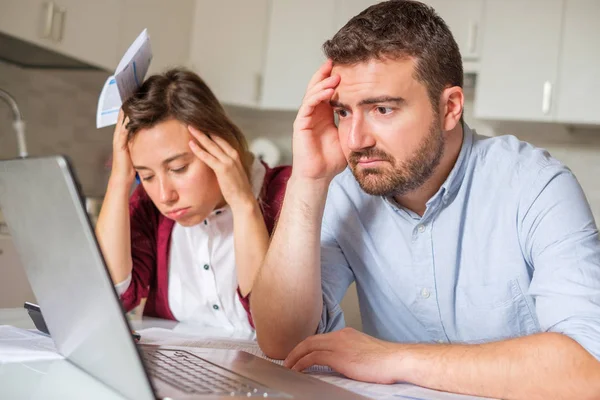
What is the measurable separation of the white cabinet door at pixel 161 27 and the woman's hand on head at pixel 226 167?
1549 millimetres

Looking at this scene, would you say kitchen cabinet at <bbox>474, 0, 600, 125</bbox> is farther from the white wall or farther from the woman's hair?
the woman's hair

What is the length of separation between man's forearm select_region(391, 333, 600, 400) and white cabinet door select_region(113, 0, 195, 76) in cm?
238

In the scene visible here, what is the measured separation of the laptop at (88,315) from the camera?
0.61 meters

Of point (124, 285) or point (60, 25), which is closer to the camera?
point (124, 285)

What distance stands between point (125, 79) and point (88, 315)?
3.03 feet

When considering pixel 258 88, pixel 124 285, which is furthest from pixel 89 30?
pixel 124 285

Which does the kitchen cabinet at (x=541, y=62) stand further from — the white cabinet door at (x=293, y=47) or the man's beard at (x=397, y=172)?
the man's beard at (x=397, y=172)

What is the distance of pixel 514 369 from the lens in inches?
34.6

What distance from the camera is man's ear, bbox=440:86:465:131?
129 centimetres

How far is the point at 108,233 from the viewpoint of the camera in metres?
1.69

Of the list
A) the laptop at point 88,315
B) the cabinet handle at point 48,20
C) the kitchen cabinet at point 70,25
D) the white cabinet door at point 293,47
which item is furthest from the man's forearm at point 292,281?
the white cabinet door at point 293,47

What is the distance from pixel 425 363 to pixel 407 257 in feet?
1.26

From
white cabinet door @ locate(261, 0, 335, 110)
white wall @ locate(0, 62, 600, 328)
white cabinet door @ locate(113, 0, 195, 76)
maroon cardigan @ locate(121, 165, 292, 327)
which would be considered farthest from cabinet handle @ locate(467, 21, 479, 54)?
maroon cardigan @ locate(121, 165, 292, 327)

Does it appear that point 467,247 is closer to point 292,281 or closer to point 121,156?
point 292,281
